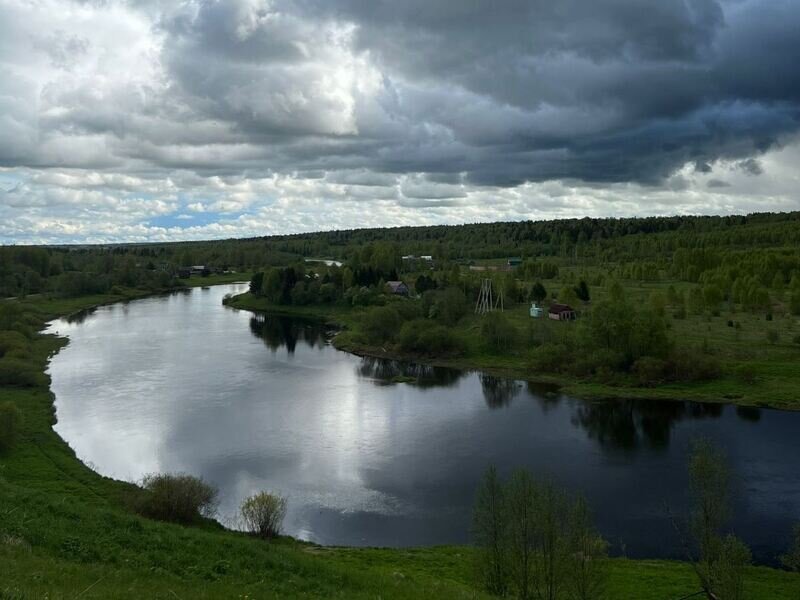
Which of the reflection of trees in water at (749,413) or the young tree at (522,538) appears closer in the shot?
the young tree at (522,538)

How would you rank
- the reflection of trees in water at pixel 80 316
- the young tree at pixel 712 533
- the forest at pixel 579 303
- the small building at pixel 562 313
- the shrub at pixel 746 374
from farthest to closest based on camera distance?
the reflection of trees in water at pixel 80 316 < the small building at pixel 562 313 < the forest at pixel 579 303 < the shrub at pixel 746 374 < the young tree at pixel 712 533

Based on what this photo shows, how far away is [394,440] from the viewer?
31.2 meters

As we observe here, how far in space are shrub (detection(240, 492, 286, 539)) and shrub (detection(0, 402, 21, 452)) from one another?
12.4 metres

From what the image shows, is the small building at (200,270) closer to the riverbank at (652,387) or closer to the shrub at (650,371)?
the riverbank at (652,387)

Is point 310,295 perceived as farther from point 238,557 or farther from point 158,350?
point 238,557

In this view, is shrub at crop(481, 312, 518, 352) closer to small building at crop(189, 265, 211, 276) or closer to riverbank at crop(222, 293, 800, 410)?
riverbank at crop(222, 293, 800, 410)

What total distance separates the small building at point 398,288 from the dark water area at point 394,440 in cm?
2483

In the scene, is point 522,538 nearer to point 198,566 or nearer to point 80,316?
point 198,566

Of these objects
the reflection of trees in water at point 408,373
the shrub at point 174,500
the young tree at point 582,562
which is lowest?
the reflection of trees in water at point 408,373

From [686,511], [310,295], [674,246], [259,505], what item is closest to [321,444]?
[259,505]

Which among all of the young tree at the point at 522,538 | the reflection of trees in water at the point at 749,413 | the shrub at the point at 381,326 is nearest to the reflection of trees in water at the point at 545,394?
the reflection of trees in water at the point at 749,413

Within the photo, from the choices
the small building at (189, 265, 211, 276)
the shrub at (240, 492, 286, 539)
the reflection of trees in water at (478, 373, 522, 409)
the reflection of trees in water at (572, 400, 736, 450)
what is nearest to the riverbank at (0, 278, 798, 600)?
the shrub at (240, 492, 286, 539)

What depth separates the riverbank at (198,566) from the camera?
9.53 m

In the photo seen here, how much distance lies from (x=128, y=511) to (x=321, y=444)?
10.9m
